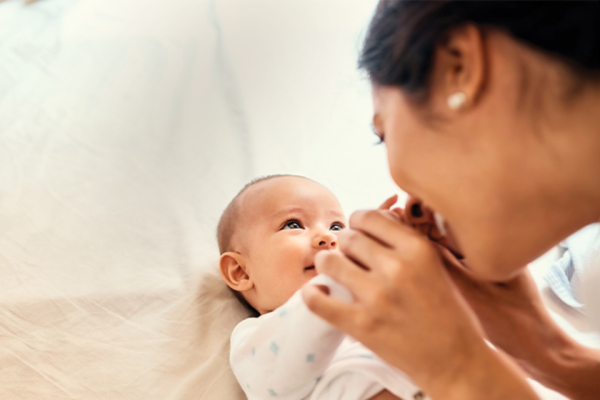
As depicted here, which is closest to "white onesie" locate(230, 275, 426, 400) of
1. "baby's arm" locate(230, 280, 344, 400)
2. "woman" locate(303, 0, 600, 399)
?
"baby's arm" locate(230, 280, 344, 400)

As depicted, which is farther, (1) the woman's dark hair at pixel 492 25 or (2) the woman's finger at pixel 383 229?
(2) the woman's finger at pixel 383 229

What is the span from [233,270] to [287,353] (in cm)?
37

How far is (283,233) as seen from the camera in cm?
109

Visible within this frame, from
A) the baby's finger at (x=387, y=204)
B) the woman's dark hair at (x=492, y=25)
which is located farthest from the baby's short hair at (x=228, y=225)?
the woman's dark hair at (x=492, y=25)

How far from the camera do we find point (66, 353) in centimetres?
98

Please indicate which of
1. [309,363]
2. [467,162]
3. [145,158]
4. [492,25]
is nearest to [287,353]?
[309,363]

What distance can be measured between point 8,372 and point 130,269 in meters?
0.31

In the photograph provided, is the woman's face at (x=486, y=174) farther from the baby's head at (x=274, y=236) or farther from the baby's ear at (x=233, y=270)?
the baby's ear at (x=233, y=270)

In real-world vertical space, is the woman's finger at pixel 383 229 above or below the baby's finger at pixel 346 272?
above

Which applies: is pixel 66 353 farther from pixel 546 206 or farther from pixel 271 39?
pixel 271 39

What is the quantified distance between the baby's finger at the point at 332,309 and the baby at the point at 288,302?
67mm

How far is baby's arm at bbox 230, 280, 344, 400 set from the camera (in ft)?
2.56

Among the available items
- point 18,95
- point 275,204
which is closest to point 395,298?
point 275,204

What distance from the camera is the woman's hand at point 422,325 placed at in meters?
0.63
